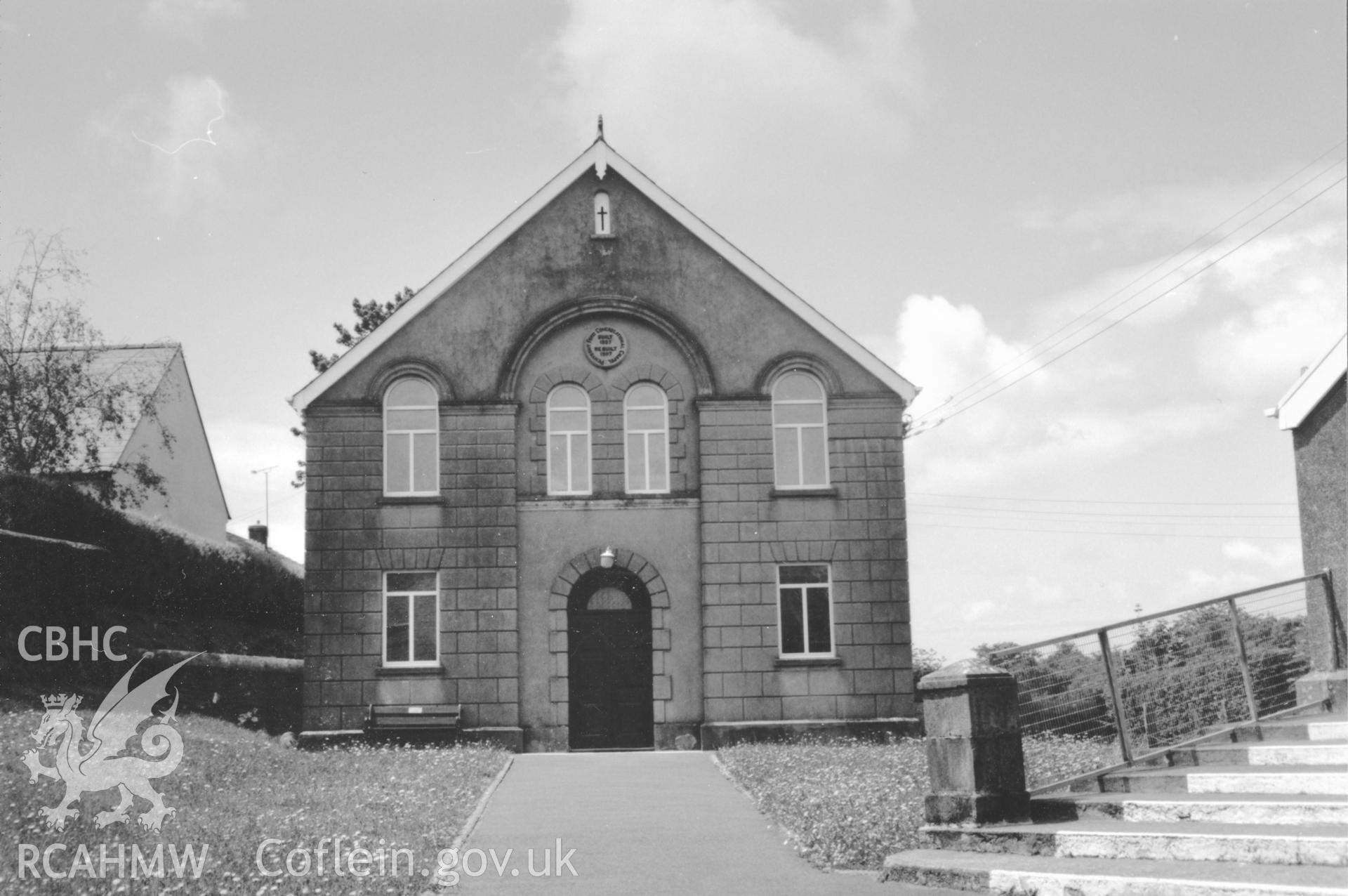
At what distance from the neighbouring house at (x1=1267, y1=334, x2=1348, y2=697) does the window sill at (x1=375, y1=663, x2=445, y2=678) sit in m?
14.7

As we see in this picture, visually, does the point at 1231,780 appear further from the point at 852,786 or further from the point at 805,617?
the point at 805,617

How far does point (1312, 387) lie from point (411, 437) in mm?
15836

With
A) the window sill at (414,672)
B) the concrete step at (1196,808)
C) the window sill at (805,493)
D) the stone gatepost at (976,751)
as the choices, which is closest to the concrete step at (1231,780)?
the concrete step at (1196,808)

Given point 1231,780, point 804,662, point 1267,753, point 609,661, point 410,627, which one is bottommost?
point 1231,780

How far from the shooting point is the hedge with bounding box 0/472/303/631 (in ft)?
85.6

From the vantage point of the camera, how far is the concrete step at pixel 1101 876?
305 inches

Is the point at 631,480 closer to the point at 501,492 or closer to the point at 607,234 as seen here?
the point at 501,492

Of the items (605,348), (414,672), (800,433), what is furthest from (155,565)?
(800,433)

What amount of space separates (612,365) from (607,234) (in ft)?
7.74

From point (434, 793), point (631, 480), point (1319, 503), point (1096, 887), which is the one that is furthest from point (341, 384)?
point (1096, 887)

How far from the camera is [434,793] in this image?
1552 centimetres

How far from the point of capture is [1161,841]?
8953mm

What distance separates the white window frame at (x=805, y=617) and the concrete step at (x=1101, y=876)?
45.3 ft

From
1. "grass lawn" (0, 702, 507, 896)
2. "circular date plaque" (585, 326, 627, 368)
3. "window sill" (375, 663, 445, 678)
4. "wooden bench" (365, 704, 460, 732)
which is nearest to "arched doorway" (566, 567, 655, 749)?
"wooden bench" (365, 704, 460, 732)
